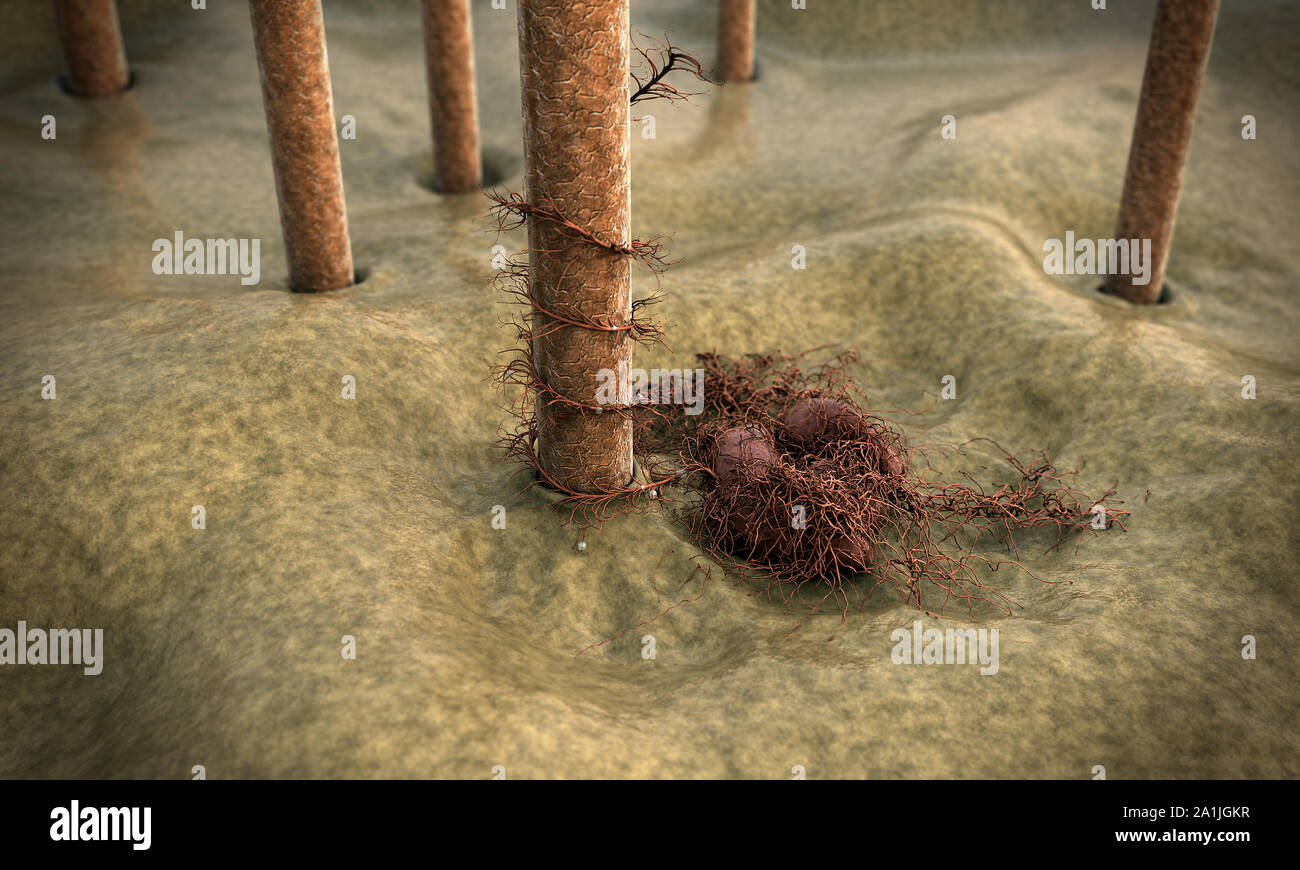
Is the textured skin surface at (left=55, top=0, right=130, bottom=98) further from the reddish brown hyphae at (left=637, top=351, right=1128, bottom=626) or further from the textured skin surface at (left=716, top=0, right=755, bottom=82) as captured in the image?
the reddish brown hyphae at (left=637, top=351, right=1128, bottom=626)

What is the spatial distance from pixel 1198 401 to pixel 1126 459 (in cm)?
74

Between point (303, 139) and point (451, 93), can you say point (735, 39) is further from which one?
point (303, 139)

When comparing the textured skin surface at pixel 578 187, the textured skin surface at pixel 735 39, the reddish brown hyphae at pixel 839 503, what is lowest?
the reddish brown hyphae at pixel 839 503

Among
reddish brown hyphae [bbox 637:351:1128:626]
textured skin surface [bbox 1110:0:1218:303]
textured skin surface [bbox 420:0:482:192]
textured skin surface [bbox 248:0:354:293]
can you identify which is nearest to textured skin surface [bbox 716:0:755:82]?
textured skin surface [bbox 420:0:482:192]

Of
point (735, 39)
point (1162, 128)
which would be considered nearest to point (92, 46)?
point (735, 39)

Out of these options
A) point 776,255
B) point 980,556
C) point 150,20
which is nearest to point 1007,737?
point 980,556

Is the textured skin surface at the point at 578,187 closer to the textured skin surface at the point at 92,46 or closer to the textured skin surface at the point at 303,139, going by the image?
the textured skin surface at the point at 303,139

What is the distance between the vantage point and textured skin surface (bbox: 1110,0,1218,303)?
7277mm

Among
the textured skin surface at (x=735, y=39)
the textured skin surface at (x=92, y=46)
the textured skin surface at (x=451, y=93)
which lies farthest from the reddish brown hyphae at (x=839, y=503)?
the textured skin surface at (x=92, y=46)

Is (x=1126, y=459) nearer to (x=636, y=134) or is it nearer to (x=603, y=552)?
(x=603, y=552)

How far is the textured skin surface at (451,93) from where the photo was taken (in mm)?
8977

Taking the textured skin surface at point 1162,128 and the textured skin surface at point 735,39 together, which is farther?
the textured skin surface at point 735,39

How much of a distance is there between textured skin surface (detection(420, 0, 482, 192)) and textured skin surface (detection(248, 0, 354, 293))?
2.33 m

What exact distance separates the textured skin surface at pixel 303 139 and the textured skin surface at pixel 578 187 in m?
2.56
